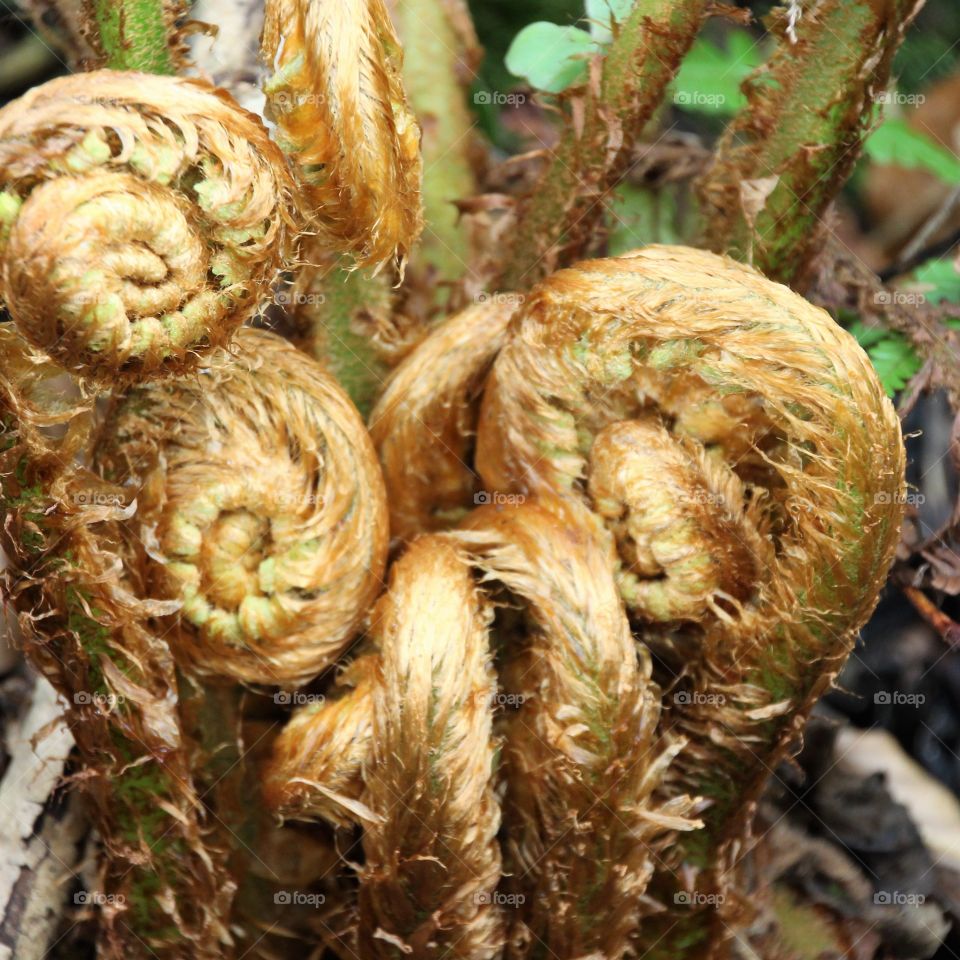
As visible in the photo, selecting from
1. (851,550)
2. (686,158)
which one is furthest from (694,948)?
(686,158)

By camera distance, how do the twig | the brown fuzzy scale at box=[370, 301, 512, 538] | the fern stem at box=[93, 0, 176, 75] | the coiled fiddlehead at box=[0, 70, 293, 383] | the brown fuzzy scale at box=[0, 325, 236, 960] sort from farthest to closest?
the twig, the brown fuzzy scale at box=[370, 301, 512, 538], the fern stem at box=[93, 0, 176, 75], the brown fuzzy scale at box=[0, 325, 236, 960], the coiled fiddlehead at box=[0, 70, 293, 383]

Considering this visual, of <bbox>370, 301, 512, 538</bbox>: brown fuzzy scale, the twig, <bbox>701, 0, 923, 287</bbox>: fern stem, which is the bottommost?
the twig

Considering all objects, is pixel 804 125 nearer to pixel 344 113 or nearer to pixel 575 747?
pixel 344 113

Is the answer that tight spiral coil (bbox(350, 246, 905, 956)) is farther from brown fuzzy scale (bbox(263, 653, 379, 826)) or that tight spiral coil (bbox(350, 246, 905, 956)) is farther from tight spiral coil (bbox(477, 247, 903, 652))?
brown fuzzy scale (bbox(263, 653, 379, 826))

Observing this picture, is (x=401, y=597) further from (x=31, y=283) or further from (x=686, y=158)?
(x=686, y=158)

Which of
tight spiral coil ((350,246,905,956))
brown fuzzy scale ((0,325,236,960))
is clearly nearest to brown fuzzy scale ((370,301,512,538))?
tight spiral coil ((350,246,905,956))

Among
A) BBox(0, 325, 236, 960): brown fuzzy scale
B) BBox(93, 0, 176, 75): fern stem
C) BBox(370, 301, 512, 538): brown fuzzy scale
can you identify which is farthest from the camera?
BBox(370, 301, 512, 538): brown fuzzy scale

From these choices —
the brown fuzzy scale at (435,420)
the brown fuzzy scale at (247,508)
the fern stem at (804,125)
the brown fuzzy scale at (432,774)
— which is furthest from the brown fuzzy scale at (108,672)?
the fern stem at (804,125)
